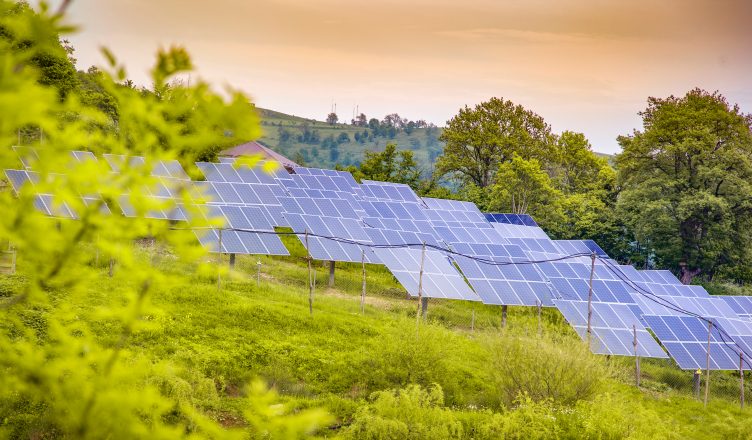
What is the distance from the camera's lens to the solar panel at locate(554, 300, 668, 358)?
22.0 metres

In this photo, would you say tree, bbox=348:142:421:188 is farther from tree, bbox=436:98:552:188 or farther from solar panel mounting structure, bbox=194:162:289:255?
solar panel mounting structure, bbox=194:162:289:255

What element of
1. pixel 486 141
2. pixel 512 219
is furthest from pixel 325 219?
pixel 486 141

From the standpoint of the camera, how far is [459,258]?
26250 mm

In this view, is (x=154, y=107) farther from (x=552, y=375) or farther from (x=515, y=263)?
(x=515, y=263)

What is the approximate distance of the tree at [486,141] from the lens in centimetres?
5825

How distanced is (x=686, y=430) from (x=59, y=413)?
17.0m

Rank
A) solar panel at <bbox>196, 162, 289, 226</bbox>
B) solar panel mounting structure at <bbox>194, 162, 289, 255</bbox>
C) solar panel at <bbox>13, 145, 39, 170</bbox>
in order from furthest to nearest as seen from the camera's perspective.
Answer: solar panel at <bbox>196, 162, 289, 226</bbox> < solar panel mounting structure at <bbox>194, 162, 289, 255</bbox> < solar panel at <bbox>13, 145, 39, 170</bbox>

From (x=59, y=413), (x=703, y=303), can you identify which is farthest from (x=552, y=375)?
(x=703, y=303)

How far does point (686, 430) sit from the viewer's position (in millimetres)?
16844

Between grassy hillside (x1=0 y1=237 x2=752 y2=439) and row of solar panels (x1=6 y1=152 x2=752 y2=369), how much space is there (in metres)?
1.76

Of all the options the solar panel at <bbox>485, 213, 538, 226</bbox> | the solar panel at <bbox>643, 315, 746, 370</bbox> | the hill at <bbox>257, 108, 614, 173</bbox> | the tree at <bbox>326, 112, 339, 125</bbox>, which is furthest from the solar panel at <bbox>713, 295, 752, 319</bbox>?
the tree at <bbox>326, 112, 339, 125</bbox>

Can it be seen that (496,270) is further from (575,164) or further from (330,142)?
(330,142)

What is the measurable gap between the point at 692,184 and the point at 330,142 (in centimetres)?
11933

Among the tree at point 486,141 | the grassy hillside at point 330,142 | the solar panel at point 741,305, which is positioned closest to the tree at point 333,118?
the grassy hillside at point 330,142
